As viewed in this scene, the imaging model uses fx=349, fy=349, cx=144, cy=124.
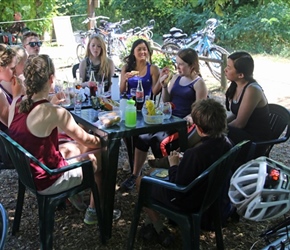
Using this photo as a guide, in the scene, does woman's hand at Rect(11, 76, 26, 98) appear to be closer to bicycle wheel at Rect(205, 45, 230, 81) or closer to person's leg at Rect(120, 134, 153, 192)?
person's leg at Rect(120, 134, 153, 192)

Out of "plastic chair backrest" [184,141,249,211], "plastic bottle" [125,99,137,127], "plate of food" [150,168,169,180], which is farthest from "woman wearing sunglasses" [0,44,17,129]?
"plastic chair backrest" [184,141,249,211]

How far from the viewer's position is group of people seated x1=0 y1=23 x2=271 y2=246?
2031 mm

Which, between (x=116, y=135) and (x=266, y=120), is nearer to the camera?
(x=116, y=135)

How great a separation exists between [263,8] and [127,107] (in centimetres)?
1104

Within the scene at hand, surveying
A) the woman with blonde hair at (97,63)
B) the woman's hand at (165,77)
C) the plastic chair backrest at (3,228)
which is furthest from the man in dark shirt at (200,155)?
the woman with blonde hair at (97,63)

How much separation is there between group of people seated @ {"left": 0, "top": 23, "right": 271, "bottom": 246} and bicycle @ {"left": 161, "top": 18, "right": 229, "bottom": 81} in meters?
4.19

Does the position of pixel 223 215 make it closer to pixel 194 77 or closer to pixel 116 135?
pixel 116 135

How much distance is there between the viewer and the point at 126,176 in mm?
3535

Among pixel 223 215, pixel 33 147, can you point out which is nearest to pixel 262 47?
pixel 223 215

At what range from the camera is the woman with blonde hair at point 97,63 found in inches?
158

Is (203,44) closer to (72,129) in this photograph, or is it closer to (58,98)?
(58,98)

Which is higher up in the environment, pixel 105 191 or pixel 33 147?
pixel 33 147

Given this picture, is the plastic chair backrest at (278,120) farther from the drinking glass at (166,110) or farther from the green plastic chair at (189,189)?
the green plastic chair at (189,189)

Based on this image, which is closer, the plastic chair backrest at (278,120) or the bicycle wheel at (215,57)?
the plastic chair backrest at (278,120)
